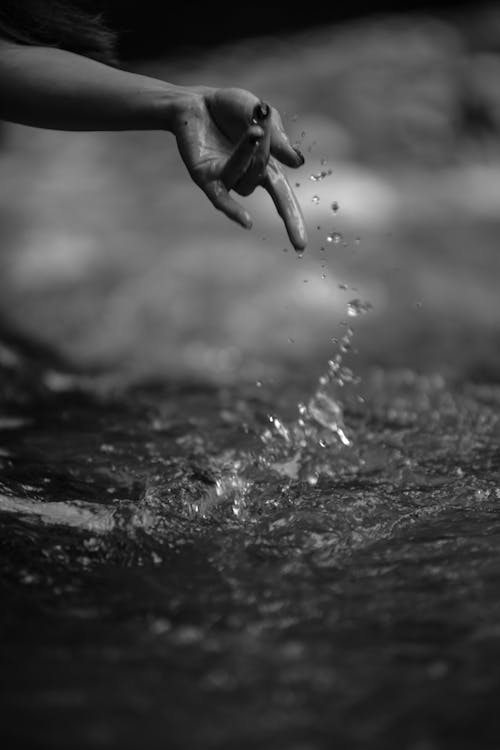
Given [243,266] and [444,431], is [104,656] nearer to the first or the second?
[444,431]

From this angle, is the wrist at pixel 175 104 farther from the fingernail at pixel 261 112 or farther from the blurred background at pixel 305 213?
the blurred background at pixel 305 213

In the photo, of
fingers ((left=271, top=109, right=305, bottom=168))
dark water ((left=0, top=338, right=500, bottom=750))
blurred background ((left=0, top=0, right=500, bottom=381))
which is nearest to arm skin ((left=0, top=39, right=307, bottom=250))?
fingers ((left=271, top=109, right=305, bottom=168))

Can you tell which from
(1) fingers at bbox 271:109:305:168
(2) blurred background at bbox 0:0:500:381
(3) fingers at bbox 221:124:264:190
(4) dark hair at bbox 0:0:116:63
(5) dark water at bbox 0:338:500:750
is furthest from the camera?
(2) blurred background at bbox 0:0:500:381

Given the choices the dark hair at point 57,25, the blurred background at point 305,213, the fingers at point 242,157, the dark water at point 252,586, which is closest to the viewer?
the dark water at point 252,586

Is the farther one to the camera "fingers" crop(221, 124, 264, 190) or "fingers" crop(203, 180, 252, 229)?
"fingers" crop(203, 180, 252, 229)

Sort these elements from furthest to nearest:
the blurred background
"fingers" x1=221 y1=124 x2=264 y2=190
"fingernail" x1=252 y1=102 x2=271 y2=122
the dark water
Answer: the blurred background, "fingernail" x1=252 y1=102 x2=271 y2=122, "fingers" x1=221 y1=124 x2=264 y2=190, the dark water

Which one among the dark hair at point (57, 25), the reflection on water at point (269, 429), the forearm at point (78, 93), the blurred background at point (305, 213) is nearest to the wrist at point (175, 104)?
the forearm at point (78, 93)

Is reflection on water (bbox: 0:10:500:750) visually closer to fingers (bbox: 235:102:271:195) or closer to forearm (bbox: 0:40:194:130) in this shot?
fingers (bbox: 235:102:271:195)

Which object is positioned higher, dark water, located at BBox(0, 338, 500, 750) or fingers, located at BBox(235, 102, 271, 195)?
fingers, located at BBox(235, 102, 271, 195)

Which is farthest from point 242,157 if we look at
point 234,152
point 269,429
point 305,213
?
point 305,213
